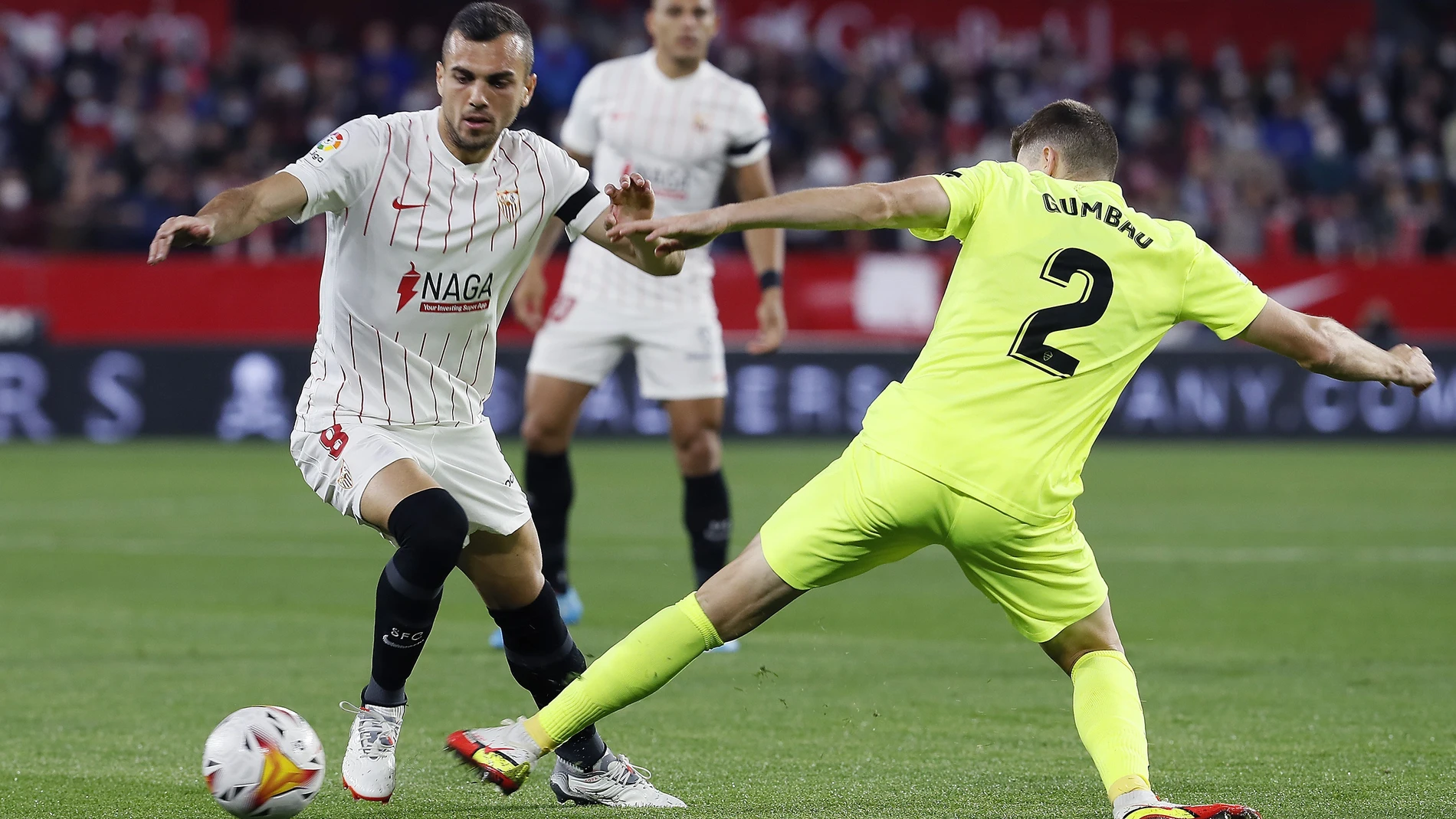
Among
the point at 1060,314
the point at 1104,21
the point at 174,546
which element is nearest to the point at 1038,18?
the point at 1104,21

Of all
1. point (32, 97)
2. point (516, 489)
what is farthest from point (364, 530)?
point (32, 97)

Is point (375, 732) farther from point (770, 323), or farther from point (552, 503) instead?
point (770, 323)

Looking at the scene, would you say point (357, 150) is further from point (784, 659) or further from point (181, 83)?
point (181, 83)

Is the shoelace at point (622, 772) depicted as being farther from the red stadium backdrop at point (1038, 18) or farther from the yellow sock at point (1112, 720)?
the red stadium backdrop at point (1038, 18)

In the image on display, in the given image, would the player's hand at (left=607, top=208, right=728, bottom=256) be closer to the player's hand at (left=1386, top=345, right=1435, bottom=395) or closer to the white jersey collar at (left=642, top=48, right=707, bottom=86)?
the player's hand at (left=1386, top=345, right=1435, bottom=395)

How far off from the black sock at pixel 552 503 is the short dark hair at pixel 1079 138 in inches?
152

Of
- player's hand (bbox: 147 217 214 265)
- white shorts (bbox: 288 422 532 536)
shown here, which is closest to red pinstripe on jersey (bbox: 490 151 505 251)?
white shorts (bbox: 288 422 532 536)

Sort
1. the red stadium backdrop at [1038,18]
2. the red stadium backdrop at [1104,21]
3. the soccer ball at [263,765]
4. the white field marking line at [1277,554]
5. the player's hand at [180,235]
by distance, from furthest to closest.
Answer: the red stadium backdrop at [1104,21]
the red stadium backdrop at [1038,18]
the white field marking line at [1277,554]
the soccer ball at [263,765]
the player's hand at [180,235]

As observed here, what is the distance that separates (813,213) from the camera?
4207 mm

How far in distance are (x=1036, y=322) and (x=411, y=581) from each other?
65.6 inches

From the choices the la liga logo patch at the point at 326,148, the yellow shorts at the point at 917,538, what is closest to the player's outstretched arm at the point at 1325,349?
the yellow shorts at the point at 917,538

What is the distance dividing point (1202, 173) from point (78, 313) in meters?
13.4

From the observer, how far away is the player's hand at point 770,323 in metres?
8.02

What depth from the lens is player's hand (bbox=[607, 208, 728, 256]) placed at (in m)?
4.20
